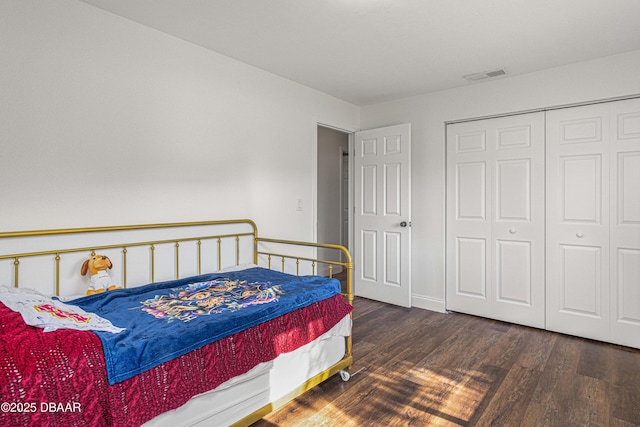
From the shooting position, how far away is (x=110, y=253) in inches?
87.8

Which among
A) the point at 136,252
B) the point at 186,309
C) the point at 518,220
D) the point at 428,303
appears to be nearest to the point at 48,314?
the point at 186,309

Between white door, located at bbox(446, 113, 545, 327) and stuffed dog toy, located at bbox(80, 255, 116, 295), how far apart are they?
3.06m

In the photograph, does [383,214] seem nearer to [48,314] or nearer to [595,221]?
[595,221]

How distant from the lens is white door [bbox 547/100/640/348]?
280cm

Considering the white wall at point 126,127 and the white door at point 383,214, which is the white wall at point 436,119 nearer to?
the white door at point 383,214

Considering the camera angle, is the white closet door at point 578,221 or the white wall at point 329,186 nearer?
the white closet door at point 578,221

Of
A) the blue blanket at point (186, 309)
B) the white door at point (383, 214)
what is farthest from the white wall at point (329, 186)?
the blue blanket at point (186, 309)

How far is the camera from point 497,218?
344 cm

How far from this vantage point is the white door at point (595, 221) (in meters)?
2.80

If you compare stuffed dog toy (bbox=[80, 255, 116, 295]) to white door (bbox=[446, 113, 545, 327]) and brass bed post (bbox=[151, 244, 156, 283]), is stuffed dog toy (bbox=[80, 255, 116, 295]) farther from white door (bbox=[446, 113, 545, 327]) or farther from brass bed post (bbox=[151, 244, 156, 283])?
white door (bbox=[446, 113, 545, 327])

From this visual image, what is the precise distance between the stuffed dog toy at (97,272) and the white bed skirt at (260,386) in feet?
3.26

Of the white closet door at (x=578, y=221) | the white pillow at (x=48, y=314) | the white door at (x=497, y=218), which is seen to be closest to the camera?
the white pillow at (x=48, y=314)

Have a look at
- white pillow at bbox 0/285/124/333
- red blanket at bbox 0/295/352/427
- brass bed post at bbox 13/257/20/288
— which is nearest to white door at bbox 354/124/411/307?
red blanket at bbox 0/295/352/427

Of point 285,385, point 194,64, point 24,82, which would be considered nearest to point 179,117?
point 194,64
